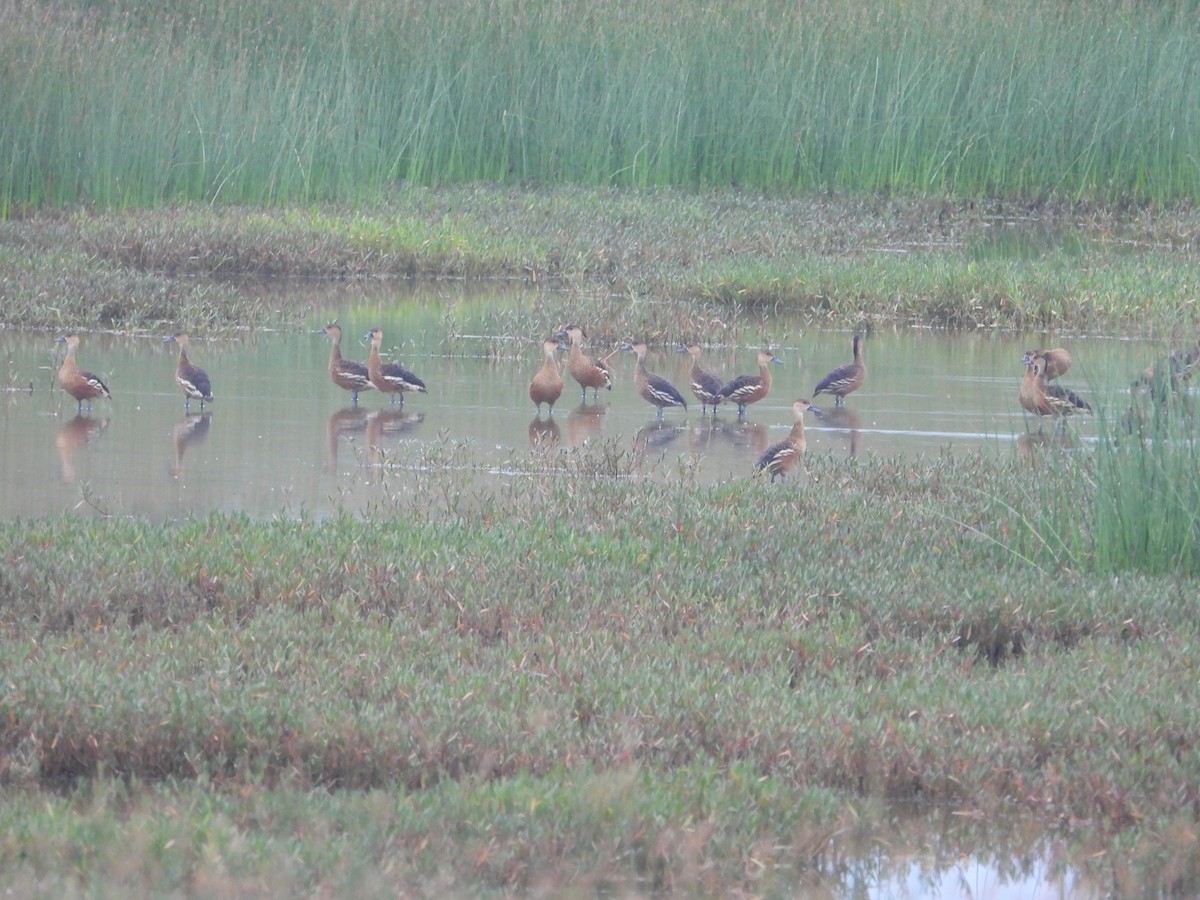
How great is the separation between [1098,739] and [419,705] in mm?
2241

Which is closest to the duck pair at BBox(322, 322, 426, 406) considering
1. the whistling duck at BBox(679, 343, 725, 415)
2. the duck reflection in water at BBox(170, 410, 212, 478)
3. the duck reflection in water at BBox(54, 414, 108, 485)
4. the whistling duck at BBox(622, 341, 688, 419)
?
the duck reflection in water at BBox(170, 410, 212, 478)

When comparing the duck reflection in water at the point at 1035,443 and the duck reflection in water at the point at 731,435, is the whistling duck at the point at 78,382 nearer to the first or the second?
the duck reflection in water at the point at 731,435

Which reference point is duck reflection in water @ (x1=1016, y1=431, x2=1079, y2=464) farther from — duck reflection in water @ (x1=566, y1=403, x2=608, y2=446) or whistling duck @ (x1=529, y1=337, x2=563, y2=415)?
whistling duck @ (x1=529, y1=337, x2=563, y2=415)

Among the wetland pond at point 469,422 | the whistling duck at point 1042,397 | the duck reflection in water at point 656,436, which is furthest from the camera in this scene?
the whistling duck at point 1042,397

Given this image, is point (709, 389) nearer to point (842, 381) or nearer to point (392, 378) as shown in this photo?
point (842, 381)

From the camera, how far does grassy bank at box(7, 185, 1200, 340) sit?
1623 centimetres

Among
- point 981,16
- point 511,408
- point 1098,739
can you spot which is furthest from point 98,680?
point 981,16

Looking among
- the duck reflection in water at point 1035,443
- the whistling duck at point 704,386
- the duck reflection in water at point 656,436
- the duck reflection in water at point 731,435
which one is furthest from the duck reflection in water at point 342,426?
the duck reflection in water at point 1035,443

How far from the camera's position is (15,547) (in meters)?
7.77

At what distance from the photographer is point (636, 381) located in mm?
13125

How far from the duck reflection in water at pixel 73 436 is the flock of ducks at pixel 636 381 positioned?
305 mm

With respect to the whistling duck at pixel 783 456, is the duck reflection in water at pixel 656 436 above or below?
below

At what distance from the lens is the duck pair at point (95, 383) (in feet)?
38.8

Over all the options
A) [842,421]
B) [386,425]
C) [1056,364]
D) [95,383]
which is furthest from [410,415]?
[1056,364]
